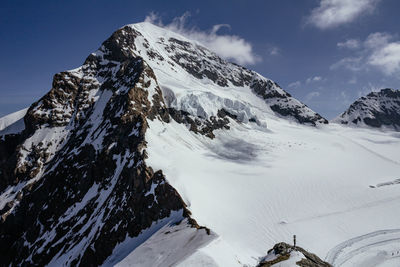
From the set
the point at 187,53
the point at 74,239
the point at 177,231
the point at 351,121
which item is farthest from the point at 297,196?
the point at 351,121

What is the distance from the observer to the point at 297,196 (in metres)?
42.5

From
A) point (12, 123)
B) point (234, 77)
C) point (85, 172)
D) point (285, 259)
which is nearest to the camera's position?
point (285, 259)

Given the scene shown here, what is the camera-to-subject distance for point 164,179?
3566 centimetres

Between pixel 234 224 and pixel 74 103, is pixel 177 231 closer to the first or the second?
pixel 234 224

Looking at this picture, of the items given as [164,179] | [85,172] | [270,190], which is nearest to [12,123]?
[85,172]

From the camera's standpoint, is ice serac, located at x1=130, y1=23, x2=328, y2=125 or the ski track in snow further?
ice serac, located at x1=130, y1=23, x2=328, y2=125

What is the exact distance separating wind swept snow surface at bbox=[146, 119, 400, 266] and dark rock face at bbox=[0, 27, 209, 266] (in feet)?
16.2

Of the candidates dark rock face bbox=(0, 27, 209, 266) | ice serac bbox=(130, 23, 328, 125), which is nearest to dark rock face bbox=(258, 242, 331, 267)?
dark rock face bbox=(0, 27, 209, 266)

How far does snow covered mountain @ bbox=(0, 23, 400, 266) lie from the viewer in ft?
100

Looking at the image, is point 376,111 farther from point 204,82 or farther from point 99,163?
point 99,163

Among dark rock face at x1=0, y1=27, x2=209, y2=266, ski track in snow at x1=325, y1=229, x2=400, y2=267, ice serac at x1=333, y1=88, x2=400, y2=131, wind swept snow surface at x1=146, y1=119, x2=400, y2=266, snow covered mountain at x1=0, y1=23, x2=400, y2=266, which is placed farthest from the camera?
ice serac at x1=333, y1=88, x2=400, y2=131

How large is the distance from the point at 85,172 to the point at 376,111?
187m

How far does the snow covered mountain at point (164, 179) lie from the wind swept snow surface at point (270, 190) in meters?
0.26

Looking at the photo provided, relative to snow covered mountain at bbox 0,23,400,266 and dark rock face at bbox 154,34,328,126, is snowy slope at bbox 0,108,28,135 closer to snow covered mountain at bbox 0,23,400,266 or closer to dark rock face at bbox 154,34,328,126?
snow covered mountain at bbox 0,23,400,266
